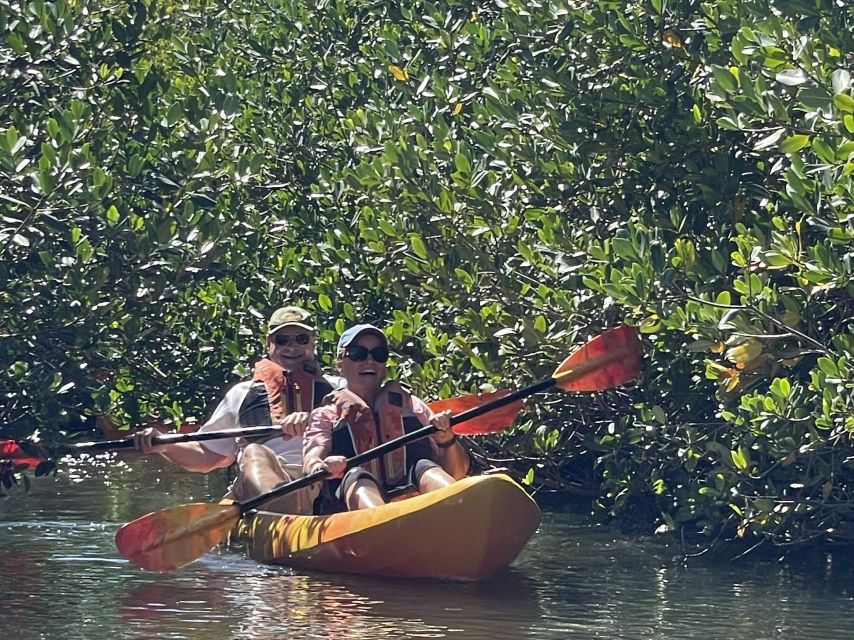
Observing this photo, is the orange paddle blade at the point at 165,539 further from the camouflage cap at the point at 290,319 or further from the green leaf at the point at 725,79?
the green leaf at the point at 725,79

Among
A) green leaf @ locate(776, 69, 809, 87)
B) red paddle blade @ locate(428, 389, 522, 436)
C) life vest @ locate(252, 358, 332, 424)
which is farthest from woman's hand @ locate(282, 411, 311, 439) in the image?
green leaf @ locate(776, 69, 809, 87)

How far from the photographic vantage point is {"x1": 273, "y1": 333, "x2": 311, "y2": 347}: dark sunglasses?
11859 millimetres

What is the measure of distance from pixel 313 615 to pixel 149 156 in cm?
402

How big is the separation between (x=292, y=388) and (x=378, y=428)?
1539 millimetres

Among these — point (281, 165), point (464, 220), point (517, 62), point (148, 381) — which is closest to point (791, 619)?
point (464, 220)

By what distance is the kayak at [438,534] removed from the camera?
930 cm

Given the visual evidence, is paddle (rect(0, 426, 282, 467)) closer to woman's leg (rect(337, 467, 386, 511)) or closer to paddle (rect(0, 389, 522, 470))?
paddle (rect(0, 389, 522, 470))

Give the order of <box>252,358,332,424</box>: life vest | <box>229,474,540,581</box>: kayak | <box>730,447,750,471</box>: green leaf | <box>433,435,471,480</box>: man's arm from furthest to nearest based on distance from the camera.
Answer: <box>252,358,332,424</box>: life vest
<box>433,435,471,480</box>: man's arm
<box>730,447,750,471</box>: green leaf
<box>229,474,540,581</box>: kayak

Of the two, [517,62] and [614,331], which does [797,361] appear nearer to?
[614,331]

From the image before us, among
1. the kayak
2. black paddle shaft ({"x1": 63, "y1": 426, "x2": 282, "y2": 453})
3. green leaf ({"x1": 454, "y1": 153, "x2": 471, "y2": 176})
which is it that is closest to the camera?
the kayak

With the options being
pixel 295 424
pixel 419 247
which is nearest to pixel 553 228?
pixel 419 247

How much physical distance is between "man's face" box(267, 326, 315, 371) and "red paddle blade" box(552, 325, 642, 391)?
2.13 meters

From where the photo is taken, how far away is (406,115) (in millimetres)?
12875

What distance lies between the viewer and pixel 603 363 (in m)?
10.3
